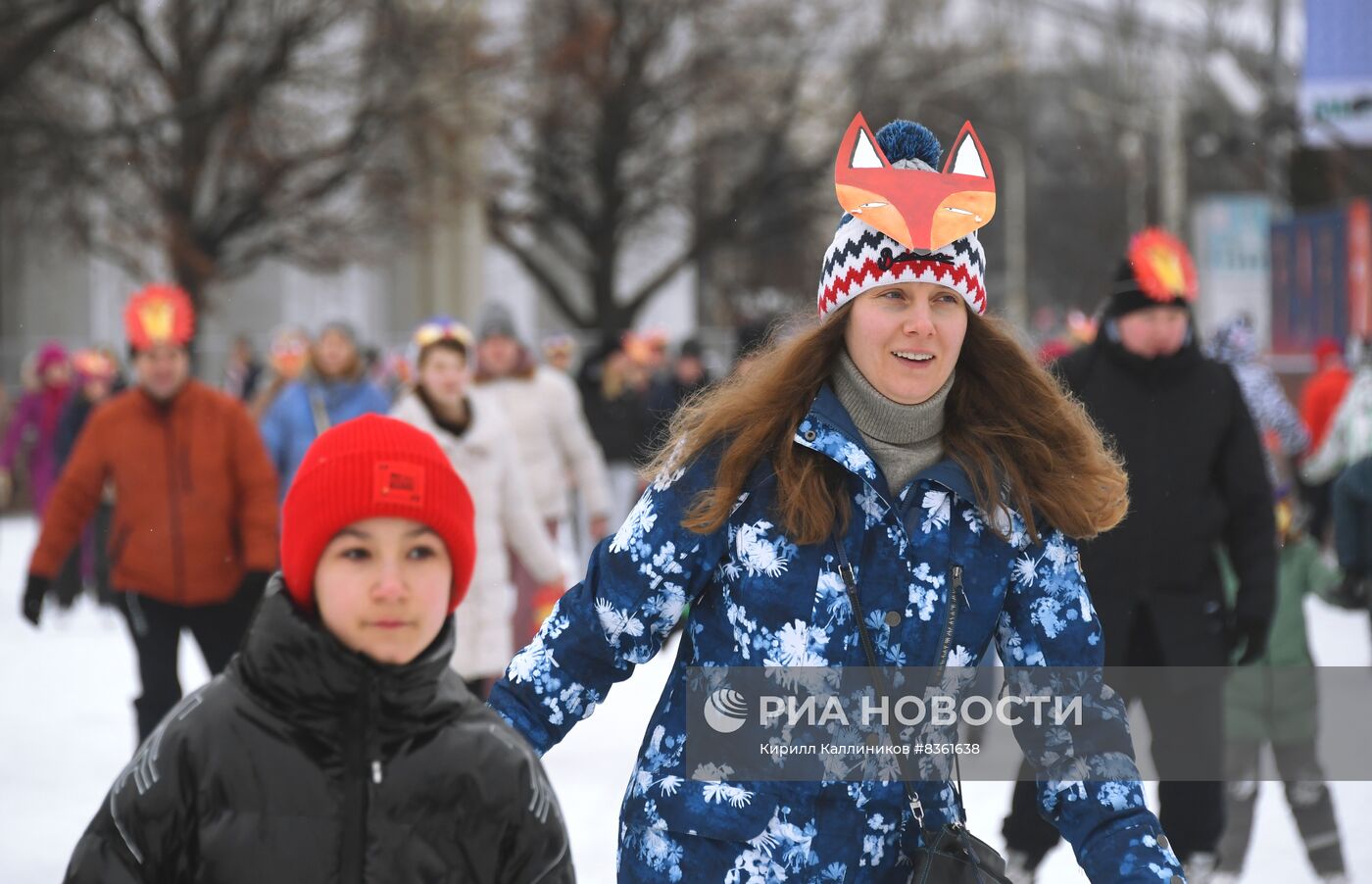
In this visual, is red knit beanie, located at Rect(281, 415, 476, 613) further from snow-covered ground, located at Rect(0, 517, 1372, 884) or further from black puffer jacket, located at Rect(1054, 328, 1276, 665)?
snow-covered ground, located at Rect(0, 517, 1372, 884)

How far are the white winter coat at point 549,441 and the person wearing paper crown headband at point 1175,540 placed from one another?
198 inches

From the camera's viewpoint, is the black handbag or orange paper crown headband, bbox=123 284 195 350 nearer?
the black handbag

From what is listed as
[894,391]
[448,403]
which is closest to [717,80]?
[448,403]

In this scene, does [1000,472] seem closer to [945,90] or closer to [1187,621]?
[1187,621]

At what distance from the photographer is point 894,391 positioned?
2803 mm

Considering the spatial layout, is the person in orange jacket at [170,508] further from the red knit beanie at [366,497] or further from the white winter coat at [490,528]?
the red knit beanie at [366,497]

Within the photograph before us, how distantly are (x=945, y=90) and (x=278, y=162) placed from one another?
14.5 metres

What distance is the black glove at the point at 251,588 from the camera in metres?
6.49

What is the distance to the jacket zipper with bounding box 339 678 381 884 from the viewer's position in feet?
7.25

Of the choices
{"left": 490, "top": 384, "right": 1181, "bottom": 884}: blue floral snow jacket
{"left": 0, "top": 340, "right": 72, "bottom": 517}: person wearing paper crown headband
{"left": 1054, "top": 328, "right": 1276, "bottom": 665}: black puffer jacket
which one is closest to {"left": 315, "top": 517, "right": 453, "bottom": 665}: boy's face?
{"left": 490, "top": 384, "right": 1181, "bottom": 884}: blue floral snow jacket

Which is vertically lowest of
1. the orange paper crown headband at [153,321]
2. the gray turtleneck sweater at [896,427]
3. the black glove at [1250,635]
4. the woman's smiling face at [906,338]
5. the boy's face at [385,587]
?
the black glove at [1250,635]

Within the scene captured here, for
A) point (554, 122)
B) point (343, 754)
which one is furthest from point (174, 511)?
point (554, 122)

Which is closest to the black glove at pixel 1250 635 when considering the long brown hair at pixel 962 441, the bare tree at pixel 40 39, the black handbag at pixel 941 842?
the long brown hair at pixel 962 441

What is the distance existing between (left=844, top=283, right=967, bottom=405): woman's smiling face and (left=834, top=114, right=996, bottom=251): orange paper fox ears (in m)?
0.09
